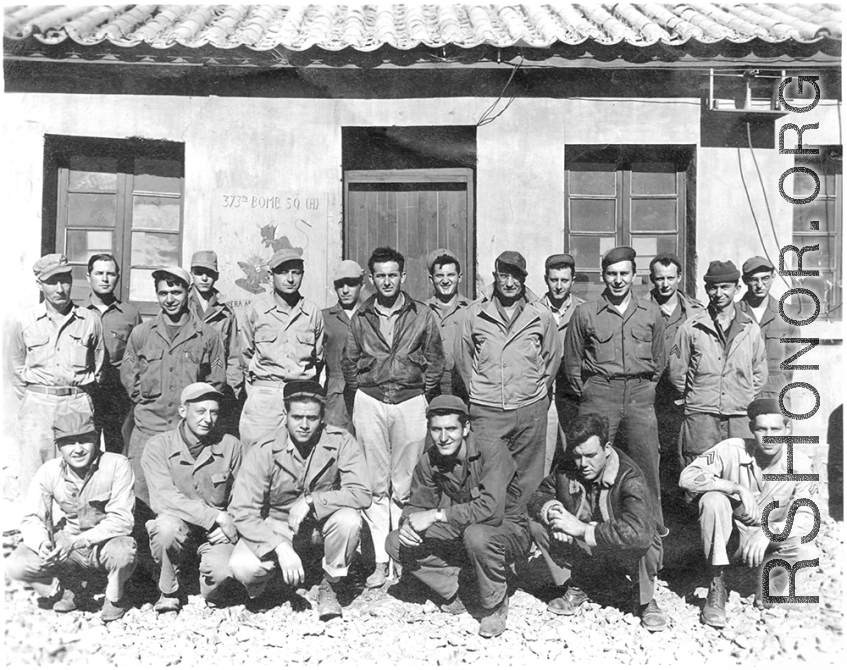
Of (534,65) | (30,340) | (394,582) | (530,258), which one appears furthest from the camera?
(530,258)

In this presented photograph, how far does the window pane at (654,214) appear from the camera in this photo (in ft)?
17.9

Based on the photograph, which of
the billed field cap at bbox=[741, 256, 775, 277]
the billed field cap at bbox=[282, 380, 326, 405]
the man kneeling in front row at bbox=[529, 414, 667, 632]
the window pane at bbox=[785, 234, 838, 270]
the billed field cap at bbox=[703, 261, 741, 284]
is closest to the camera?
the man kneeling in front row at bbox=[529, 414, 667, 632]

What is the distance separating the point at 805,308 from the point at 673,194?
3.86 ft

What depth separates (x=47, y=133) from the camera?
5.19 m

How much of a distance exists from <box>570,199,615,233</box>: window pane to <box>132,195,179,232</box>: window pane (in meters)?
2.80

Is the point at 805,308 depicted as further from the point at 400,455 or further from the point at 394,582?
the point at 394,582

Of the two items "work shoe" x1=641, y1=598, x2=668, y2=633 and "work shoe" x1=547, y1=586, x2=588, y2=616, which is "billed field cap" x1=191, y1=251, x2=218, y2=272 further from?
"work shoe" x1=641, y1=598, x2=668, y2=633

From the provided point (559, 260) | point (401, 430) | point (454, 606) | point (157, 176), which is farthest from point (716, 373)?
Result: point (157, 176)

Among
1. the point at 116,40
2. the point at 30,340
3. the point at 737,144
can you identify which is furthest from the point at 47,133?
the point at 737,144

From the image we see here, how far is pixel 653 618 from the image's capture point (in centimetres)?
397

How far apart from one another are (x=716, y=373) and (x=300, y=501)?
2413 millimetres

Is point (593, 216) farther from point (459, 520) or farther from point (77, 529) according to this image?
point (77, 529)

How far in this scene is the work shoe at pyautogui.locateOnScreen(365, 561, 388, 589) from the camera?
414 cm

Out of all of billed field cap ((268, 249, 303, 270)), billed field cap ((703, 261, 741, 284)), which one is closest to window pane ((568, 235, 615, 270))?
billed field cap ((703, 261, 741, 284))
